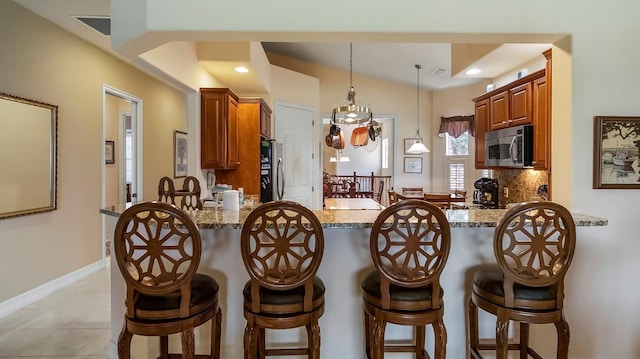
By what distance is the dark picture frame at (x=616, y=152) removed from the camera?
7.23 ft

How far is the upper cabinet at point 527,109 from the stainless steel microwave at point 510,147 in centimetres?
6

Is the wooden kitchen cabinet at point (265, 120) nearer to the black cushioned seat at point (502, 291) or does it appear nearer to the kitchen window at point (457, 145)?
the black cushioned seat at point (502, 291)

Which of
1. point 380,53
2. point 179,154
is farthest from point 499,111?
point 179,154

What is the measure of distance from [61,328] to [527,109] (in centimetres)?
433

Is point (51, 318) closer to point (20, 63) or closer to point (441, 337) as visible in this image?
point (20, 63)

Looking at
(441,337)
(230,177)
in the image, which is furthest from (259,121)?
(441,337)

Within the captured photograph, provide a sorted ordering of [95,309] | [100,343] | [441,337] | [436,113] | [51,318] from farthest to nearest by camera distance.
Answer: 1. [436,113]
2. [95,309]
3. [51,318]
4. [100,343]
5. [441,337]

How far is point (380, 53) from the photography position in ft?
18.4

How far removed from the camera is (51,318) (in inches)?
117

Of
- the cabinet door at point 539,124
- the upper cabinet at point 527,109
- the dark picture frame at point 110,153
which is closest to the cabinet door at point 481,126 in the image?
the upper cabinet at point 527,109

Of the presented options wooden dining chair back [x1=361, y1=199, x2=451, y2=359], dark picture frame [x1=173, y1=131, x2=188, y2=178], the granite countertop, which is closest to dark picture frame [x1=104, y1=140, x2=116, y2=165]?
dark picture frame [x1=173, y1=131, x2=188, y2=178]

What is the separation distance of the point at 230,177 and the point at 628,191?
Answer: 4.05m

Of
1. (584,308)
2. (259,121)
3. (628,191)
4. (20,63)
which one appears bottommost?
(584,308)

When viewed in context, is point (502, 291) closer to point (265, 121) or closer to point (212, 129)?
point (212, 129)
